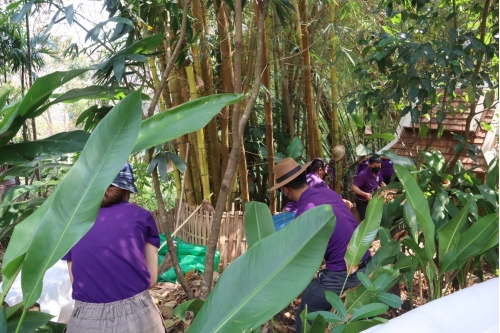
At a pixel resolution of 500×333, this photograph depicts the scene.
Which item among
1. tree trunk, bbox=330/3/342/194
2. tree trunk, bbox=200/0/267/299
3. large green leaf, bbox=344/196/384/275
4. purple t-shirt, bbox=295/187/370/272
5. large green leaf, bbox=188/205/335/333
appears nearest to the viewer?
large green leaf, bbox=188/205/335/333

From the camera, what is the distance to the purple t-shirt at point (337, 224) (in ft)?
7.30

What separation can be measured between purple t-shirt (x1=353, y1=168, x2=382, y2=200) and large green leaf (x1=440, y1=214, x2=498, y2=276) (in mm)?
2516

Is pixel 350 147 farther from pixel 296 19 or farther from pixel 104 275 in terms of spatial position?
pixel 104 275

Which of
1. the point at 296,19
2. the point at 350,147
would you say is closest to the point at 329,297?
the point at 296,19

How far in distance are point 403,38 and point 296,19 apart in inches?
60.8

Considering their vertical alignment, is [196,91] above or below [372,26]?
below

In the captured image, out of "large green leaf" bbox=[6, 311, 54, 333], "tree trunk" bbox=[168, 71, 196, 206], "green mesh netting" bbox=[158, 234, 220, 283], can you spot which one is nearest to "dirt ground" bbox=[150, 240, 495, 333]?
"green mesh netting" bbox=[158, 234, 220, 283]

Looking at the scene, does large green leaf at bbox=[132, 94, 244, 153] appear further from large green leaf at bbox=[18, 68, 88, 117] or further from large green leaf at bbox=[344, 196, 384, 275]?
large green leaf at bbox=[344, 196, 384, 275]

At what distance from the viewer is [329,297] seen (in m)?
1.41

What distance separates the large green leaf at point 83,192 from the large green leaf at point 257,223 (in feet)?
2.86

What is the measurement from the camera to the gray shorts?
1.61 meters

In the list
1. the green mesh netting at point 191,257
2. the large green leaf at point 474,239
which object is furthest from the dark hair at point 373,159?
the large green leaf at point 474,239

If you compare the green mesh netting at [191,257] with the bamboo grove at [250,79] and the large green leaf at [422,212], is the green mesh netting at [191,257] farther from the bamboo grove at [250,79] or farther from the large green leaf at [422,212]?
the large green leaf at [422,212]

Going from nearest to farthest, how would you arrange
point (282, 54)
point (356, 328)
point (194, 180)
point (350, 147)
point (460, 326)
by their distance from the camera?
point (460, 326), point (356, 328), point (194, 180), point (282, 54), point (350, 147)
